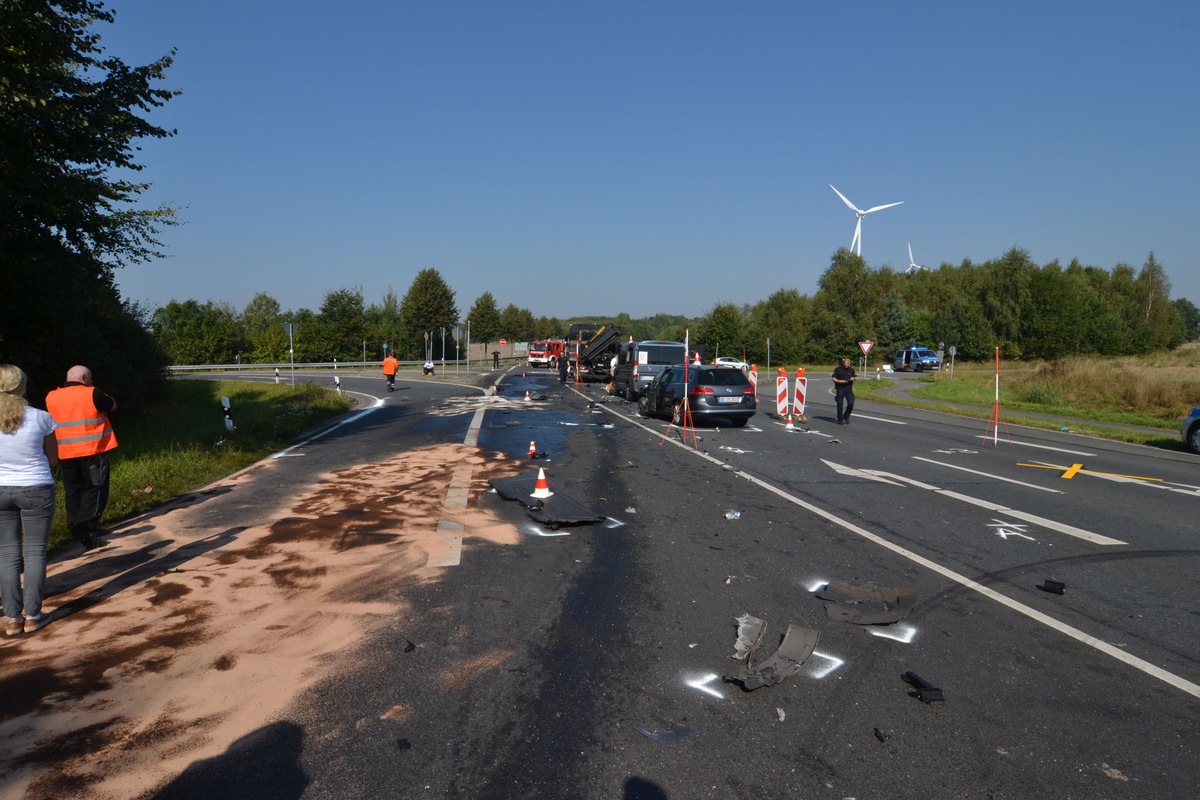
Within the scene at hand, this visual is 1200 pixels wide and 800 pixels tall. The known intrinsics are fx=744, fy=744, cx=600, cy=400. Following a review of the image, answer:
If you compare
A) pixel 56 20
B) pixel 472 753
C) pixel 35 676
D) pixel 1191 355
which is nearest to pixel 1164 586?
pixel 472 753

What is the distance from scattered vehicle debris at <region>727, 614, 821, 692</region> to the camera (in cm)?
420

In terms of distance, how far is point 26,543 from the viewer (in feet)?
17.3

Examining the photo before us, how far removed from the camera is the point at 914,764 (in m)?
3.37

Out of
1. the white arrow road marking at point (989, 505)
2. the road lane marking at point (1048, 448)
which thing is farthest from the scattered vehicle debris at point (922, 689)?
the road lane marking at point (1048, 448)

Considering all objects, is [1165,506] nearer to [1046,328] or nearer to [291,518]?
[291,518]

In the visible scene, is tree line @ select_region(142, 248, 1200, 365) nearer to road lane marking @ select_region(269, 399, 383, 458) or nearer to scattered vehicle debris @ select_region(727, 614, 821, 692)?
road lane marking @ select_region(269, 399, 383, 458)

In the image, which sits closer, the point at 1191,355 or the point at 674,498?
the point at 674,498

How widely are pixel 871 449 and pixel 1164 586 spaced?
28.5ft

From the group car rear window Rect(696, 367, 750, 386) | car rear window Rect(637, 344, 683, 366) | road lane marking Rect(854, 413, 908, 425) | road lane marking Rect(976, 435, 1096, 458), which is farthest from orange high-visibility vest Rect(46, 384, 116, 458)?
car rear window Rect(637, 344, 683, 366)

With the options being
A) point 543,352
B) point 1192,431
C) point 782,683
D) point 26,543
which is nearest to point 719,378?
point 1192,431

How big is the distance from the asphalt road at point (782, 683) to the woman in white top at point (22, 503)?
8.24ft

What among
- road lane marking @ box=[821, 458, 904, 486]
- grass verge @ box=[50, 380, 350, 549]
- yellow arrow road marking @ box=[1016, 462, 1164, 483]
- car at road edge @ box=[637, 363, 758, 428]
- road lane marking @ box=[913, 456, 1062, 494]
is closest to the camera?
grass verge @ box=[50, 380, 350, 549]

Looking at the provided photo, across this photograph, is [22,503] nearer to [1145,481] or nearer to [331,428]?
[1145,481]

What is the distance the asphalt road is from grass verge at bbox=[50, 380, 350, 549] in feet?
15.5
